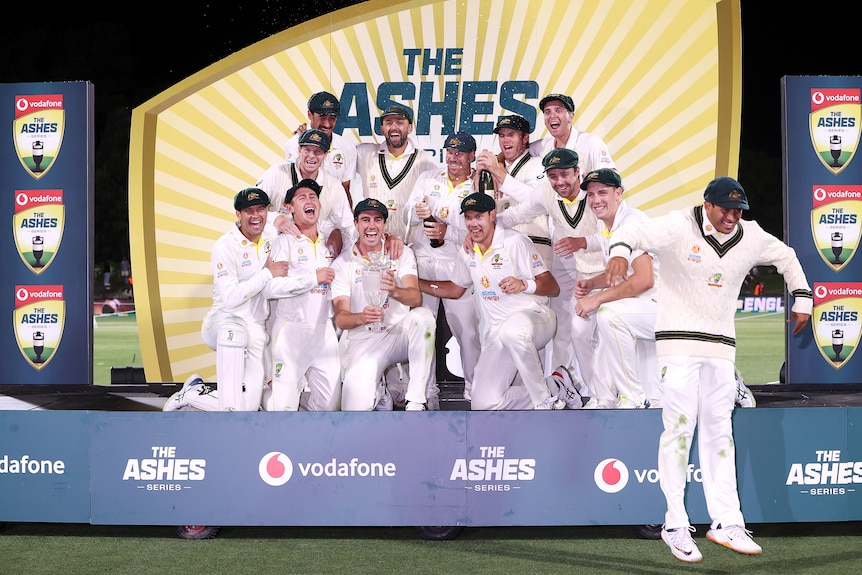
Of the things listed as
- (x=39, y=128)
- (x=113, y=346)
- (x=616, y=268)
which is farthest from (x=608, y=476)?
(x=113, y=346)

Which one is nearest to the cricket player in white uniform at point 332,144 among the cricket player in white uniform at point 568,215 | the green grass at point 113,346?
the cricket player in white uniform at point 568,215

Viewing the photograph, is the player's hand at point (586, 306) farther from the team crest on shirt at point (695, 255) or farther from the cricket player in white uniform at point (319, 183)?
the cricket player in white uniform at point (319, 183)

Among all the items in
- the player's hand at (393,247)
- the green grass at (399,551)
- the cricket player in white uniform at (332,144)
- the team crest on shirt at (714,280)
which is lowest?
the green grass at (399,551)

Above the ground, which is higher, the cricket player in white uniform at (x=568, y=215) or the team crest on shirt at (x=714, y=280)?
the cricket player in white uniform at (x=568, y=215)

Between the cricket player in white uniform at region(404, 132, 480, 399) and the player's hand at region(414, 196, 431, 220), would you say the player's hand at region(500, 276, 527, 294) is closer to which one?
the cricket player in white uniform at region(404, 132, 480, 399)

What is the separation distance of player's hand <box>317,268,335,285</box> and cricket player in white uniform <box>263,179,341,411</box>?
0.61 ft

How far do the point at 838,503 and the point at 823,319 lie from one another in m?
2.24

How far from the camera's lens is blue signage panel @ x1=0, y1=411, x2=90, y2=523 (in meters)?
5.66

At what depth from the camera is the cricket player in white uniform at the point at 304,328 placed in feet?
21.3

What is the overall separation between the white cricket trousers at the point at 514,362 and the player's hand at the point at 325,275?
1190 millimetres

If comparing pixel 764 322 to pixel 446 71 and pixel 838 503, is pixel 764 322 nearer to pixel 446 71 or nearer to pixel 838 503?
pixel 446 71

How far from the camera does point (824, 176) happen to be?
735 centimetres

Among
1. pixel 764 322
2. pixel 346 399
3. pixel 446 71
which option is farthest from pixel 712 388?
pixel 764 322

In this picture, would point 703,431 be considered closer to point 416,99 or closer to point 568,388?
point 568,388
